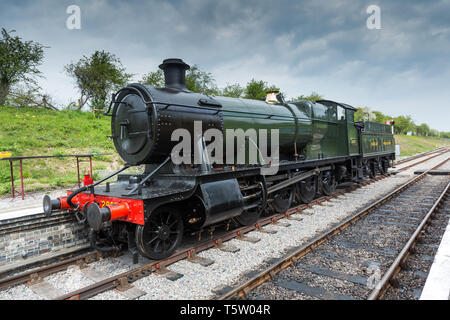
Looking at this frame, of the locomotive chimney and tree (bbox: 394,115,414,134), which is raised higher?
tree (bbox: 394,115,414,134)

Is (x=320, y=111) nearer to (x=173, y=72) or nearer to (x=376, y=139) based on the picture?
(x=173, y=72)

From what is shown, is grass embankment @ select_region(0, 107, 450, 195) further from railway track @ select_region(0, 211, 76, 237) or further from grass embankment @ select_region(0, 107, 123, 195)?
railway track @ select_region(0, 211, 76, 237)

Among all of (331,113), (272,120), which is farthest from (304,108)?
(272,120)

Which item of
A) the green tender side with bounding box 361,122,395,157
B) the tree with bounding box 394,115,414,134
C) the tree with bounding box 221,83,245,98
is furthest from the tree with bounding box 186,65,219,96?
the tree with bounding box 394,115,414,134

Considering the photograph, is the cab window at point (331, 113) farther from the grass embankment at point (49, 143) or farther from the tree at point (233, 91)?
the tree at point (233, 91)

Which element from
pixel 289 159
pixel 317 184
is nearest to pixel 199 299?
pixel 289 159

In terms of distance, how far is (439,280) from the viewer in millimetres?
3605

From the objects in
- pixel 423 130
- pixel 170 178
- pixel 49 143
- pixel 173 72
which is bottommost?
pixel 170 178

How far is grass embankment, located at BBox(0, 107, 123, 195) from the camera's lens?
1031 centimetres

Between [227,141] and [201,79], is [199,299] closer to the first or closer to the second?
[227,141]

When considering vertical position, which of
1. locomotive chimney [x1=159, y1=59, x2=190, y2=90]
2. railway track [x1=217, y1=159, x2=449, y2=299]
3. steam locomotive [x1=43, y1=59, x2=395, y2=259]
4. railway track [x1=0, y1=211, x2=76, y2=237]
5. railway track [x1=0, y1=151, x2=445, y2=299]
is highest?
locomotive chimney [x1=159, y1=59, x2=190, y2=90]

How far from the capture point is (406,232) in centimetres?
594

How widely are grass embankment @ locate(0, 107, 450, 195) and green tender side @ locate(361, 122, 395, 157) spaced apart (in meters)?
10.9

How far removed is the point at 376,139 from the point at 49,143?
1599 cm
